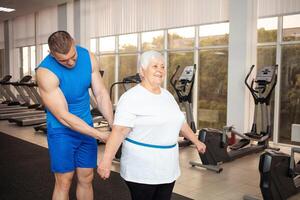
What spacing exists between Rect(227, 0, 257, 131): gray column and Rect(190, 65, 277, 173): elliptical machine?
1.35 feet

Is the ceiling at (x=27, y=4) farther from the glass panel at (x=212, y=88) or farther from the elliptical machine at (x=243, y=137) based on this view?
the elliptical machine at (x=243, y=137)

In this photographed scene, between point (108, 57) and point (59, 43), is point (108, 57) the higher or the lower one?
the higher one

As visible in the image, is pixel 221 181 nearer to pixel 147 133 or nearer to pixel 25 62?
pixel 147 133

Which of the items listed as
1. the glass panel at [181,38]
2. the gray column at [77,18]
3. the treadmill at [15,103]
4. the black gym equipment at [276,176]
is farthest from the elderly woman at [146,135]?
the gray column at [77,18]

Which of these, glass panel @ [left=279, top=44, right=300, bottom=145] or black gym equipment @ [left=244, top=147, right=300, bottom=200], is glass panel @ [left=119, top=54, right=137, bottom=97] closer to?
glass panel @ [left=279, top=44, right=300, bottom=145]

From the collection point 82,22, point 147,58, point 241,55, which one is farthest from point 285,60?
point 82,22

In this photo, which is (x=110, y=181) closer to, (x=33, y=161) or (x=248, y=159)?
(x=33, y=161)

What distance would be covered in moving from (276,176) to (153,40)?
19.7 feet

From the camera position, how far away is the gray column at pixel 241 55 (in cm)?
578

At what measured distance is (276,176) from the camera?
116 inches

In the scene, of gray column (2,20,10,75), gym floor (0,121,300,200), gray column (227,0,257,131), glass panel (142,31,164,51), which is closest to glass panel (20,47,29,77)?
gray column (2,20,10,75)

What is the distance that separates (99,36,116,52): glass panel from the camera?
958cm

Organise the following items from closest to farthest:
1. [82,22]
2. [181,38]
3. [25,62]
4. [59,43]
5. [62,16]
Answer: [59,43] < [181,38] < [82,22] < [62,16] < [25,62]

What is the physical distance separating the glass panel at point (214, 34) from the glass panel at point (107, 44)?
3.31 meters
